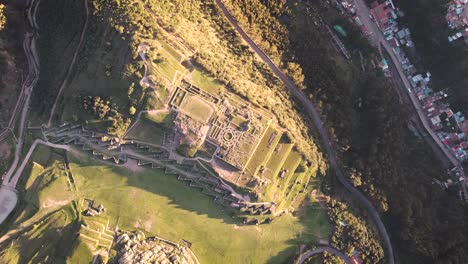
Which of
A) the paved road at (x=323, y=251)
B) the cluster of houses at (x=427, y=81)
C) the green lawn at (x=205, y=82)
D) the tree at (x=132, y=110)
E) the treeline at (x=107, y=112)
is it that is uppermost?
the cluster of houses at (x=427, y=81)

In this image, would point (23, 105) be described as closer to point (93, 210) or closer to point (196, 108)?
point (93, 210)

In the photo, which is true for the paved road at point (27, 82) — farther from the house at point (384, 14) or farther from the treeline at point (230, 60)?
the house at point (384, 14)

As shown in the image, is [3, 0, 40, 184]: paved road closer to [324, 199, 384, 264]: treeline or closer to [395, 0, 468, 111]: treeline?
[324, 199, 384, 264]: treeline

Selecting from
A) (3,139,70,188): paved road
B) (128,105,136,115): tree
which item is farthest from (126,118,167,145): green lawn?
(3,139,70,188): paved road

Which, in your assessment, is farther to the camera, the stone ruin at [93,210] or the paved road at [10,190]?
the paved road at [10,190]

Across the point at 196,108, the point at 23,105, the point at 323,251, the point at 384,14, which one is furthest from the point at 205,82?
the point at 384,14

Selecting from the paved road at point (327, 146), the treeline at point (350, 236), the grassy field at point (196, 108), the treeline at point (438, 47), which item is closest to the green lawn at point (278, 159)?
the paved road at point (327, 146)

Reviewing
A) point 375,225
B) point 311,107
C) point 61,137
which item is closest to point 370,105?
point 311,107
